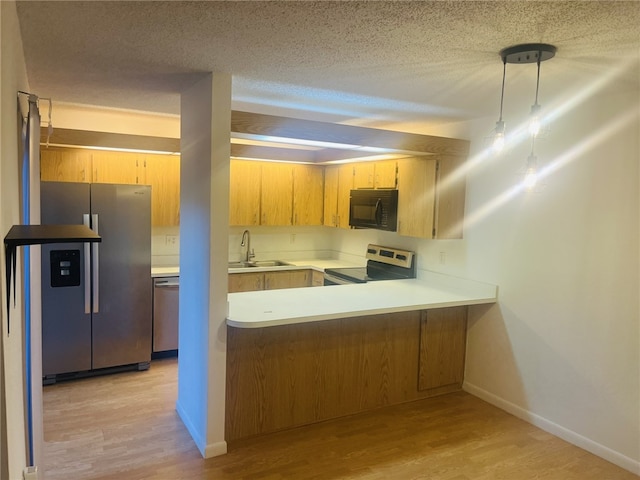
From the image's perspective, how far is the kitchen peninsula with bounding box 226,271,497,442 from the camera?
3.02 metres

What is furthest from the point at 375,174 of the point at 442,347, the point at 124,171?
the point at 124,171

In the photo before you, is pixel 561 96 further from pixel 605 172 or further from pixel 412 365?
pixel 412 365

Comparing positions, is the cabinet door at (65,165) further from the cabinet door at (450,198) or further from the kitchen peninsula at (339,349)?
the cabinet door at (450,198)

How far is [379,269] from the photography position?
4.75 metres

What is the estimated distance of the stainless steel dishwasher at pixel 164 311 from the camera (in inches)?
173

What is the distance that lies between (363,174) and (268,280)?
5.00 feet

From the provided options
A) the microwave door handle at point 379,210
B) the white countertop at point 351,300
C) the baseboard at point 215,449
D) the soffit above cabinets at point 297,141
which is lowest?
the baseboard at point 215,449

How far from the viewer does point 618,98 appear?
288 centimetres

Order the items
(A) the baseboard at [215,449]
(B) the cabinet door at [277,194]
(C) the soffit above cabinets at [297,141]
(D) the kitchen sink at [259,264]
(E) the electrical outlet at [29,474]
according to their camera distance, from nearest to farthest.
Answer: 1. (E) the electrical outlet at [29,474]
2. (A) the baseboard at [215,449]
3. (C) the soffit above cabinets at [297,141]
4. (B) the cabinet door at [277,194]
5. (D) the kitchen sink at [259,264]

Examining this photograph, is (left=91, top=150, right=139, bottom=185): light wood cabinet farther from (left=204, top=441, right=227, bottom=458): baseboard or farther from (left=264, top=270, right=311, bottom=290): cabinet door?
Answer: (left=204, top=441, right=227, bottom=458): baseboard

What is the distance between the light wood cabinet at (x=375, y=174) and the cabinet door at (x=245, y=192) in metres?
1.12

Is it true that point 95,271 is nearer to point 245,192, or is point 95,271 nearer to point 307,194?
point 245,192

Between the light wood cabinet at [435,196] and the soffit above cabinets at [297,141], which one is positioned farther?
the light wood cabinet at [435,196]

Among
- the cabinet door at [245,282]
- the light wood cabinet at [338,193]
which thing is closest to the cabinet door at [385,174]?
the light wood cabinet at [338,193]
